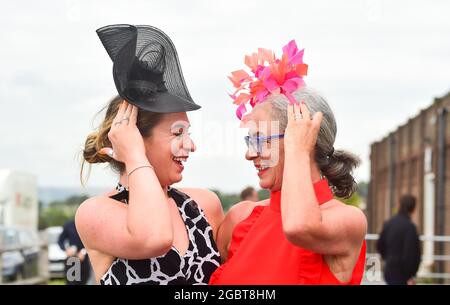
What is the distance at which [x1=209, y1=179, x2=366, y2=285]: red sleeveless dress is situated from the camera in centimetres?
239

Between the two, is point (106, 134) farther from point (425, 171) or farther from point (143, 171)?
point (425, 171)

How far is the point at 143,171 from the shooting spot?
7.97ft

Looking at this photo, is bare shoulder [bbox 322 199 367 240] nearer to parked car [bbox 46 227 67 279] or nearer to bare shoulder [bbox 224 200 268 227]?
bare shoulder [bbox 224 200 268 227]

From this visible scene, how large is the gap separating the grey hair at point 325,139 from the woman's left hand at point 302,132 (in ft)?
0.33

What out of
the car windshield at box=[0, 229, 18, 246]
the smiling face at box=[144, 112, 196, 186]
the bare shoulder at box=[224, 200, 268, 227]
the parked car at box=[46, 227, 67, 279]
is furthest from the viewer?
the parked car at box=[46, 227, 67, 279]

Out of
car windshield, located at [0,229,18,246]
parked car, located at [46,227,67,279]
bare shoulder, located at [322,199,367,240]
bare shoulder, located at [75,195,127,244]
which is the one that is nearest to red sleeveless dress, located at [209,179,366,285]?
bare shoulder, located at [322,199,367,240]

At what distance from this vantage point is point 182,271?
2.57 meters

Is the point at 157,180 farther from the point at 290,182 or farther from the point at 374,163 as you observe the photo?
the point at 374,163

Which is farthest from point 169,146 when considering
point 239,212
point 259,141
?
point 239,212

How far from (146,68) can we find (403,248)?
695 centimetres

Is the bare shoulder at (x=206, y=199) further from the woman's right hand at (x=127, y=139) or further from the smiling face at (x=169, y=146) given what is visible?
the woman's right hand at (x=127, y=139)

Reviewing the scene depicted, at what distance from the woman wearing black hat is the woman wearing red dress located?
0.47 ft

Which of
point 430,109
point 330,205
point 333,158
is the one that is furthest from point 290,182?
point 430,109

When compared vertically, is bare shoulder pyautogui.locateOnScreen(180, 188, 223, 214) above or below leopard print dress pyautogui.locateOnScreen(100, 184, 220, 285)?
above
